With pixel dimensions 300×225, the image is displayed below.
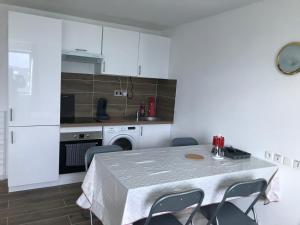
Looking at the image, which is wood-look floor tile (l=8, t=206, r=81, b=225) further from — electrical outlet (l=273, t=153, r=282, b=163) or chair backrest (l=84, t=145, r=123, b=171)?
electrical outlet (l=273, t=153, r=282, b=163)

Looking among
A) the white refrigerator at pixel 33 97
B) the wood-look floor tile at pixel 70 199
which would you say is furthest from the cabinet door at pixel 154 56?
the wood-look floor tile at pixel 70 199

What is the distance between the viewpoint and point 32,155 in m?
3.04

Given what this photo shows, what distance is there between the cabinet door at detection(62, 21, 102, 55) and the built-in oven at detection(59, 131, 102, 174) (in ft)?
3.79

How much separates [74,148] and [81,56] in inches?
49.3

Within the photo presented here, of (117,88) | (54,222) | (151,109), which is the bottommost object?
(54,222)

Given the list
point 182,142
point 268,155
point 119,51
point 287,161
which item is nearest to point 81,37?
point 119,51

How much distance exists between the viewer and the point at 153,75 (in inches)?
156

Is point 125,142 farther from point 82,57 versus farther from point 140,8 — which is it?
point 140,8

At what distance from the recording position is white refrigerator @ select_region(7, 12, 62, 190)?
282 cm

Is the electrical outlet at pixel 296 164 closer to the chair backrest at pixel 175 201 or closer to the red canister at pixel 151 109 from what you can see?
the chair backrest at pixel 175 201

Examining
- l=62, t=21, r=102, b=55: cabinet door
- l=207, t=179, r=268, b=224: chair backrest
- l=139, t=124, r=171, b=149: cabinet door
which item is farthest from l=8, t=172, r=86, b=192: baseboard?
l=207, t=179, r=268, b=224: chair backrest

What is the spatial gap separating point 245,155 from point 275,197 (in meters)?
0.46

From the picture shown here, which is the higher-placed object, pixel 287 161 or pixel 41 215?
pixel 287 161

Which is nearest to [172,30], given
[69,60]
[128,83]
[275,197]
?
[128,83]
